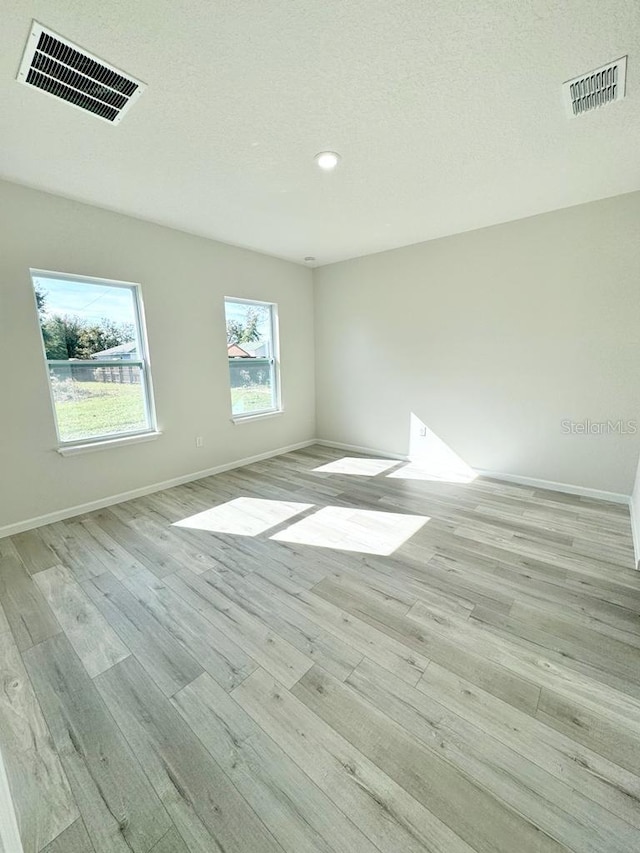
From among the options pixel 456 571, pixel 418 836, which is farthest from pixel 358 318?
pixel 418 836

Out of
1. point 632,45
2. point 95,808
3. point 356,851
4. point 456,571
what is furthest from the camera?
point 456,571

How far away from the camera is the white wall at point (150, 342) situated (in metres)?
2.68

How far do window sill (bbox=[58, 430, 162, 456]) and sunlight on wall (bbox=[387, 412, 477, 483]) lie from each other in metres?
2.77

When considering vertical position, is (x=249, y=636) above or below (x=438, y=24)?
below

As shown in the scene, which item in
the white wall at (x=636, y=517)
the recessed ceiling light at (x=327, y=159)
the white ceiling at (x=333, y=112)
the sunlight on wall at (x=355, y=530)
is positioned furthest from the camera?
the sunlight on wall at (x=355, y=530)

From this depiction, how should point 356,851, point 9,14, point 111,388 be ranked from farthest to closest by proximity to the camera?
point 111,388 → point 9,14 → point 356,851

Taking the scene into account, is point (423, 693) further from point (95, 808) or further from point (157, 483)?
point (157, 483)

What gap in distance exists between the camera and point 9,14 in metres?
1.32

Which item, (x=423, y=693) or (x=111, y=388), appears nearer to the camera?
(x=423, y=693)

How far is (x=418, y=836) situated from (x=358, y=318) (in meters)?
4.63

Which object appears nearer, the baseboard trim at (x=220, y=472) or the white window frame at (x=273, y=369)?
the baseboard trim at (x=220, y=472)

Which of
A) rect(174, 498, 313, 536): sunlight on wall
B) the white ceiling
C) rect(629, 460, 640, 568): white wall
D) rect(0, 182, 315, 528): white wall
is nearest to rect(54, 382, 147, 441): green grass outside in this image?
rect(0, 182, 315, 528): white wall

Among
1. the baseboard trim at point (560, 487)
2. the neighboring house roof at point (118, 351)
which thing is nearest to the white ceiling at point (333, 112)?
the neighboring house roof at point (118, 351)

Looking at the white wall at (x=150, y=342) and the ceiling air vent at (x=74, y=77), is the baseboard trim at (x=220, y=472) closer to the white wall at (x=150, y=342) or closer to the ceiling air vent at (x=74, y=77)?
the white wall at (x=150, y=342)
